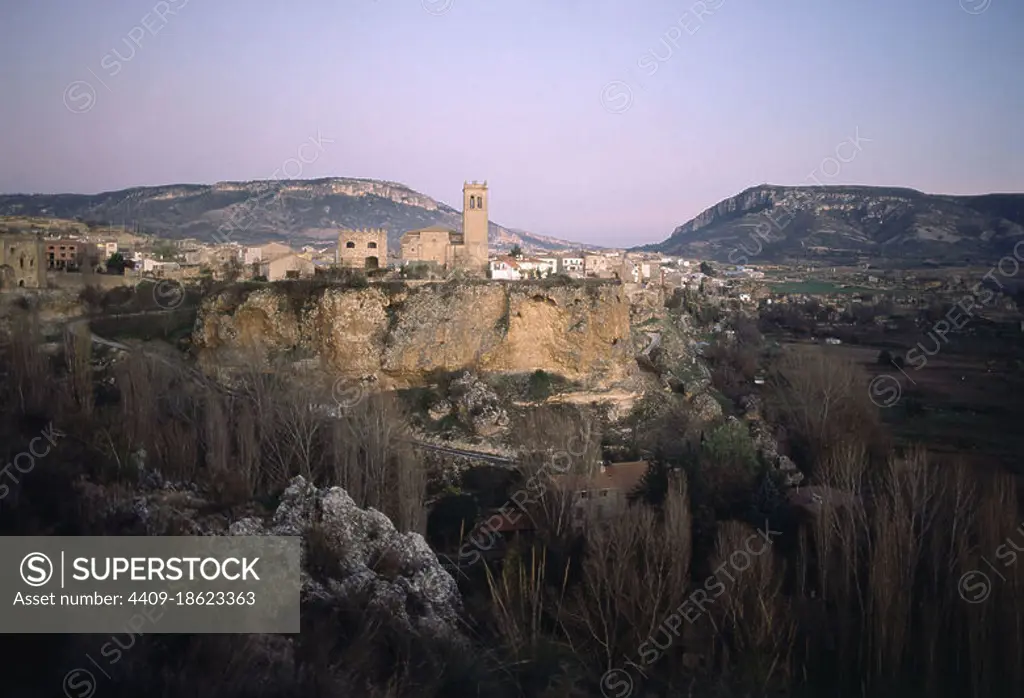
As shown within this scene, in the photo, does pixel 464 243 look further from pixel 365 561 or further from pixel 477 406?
pixel 365 561

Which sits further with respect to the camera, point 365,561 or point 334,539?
point 365,561

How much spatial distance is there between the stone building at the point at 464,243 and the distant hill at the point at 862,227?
2013 inches

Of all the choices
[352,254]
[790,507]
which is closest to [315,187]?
[352,254]

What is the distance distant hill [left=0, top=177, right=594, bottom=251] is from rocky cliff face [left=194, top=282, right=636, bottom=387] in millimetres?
46094

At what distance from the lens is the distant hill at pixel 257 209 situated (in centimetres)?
7556

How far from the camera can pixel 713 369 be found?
→ 3528 centimetres

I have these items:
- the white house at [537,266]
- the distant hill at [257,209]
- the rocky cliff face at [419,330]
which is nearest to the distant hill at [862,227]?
the distant hill at [257,209]

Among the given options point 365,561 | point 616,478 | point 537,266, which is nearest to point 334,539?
point 365,561

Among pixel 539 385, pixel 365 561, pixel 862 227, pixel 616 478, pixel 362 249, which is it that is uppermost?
pixel 862 227

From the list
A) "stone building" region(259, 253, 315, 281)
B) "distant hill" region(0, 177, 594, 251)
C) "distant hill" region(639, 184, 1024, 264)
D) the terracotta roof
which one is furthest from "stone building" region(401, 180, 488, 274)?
"distant hill" region(639, 184, 1024, 264)

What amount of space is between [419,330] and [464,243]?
9137 mm

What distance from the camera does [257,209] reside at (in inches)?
3359

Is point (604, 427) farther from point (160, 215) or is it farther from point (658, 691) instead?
point (160, 215)

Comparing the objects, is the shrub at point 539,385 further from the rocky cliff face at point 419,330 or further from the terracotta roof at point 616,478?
the terracotta roof at point 616,478
